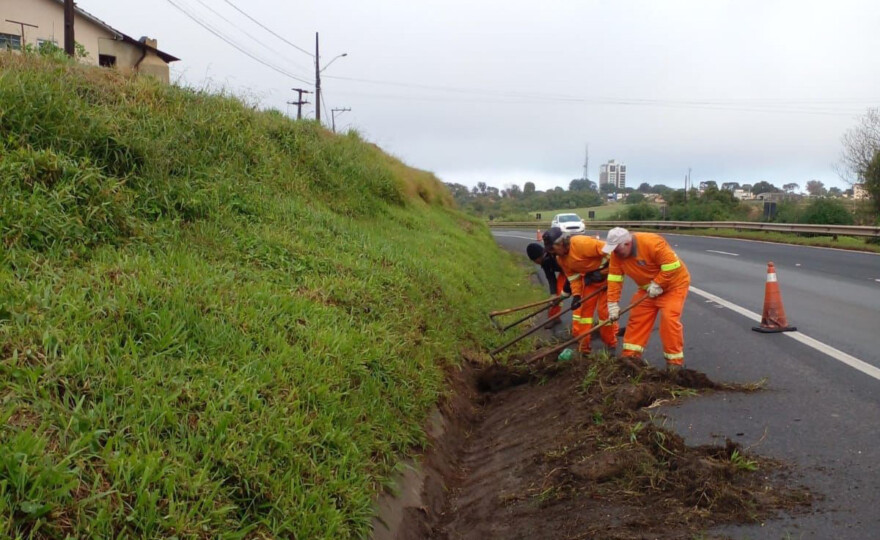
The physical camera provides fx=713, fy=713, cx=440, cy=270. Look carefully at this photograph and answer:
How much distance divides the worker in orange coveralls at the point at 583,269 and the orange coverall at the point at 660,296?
Result: 96 centimetres

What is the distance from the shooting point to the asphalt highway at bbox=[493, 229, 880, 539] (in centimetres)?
364

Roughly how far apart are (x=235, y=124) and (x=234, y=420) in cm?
700

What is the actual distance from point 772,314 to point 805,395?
300cm


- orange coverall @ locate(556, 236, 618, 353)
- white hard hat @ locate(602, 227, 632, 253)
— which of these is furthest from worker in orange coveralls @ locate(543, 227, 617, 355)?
white hard hat @ locate(602, 227, 632, 253)

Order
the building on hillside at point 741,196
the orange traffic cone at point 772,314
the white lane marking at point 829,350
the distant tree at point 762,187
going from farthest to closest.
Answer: the distant tree at point 762,187 → the building on hillside at point 741,196 → the orange traffic cone at point 772,314 → the white lane marking at point 829,350

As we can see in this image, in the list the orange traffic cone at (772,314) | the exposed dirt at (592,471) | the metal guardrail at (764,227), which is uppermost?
the metal guardrail at (764,227)

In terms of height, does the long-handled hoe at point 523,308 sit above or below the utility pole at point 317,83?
below

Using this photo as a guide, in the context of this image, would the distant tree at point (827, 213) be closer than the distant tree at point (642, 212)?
Yes

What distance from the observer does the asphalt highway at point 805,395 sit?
3637mm

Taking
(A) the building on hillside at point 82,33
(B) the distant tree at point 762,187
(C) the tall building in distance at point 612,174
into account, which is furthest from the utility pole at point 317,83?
(C) the tall building in distance at point 612,174

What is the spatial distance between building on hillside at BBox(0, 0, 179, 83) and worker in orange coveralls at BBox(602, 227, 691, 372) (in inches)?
865

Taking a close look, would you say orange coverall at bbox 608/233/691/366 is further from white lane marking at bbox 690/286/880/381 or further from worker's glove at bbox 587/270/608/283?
white lane marking at bbox 690/286/880/381

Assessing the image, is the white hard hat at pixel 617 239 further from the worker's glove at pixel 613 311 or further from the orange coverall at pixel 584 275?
the orange coverall at pixel 584 275

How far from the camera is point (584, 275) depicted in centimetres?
852
